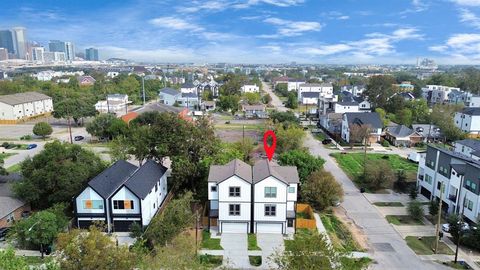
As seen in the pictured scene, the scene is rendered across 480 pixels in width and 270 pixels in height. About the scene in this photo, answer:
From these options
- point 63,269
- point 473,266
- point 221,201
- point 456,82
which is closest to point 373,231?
point 473,266

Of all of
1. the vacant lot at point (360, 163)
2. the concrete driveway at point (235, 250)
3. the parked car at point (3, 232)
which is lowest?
the concrete driveway at point (235, 250)

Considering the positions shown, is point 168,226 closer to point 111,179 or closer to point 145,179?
point 145,179

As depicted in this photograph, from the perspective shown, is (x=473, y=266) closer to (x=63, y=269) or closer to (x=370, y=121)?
(x=63, y=269)

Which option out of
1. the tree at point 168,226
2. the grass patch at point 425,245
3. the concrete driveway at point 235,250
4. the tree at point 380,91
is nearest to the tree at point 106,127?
the tree at point 168,226

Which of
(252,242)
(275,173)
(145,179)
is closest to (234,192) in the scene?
(275,173)

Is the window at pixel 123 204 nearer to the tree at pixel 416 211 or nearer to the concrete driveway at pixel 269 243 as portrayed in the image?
the concrete driveway at pixel 269 243
